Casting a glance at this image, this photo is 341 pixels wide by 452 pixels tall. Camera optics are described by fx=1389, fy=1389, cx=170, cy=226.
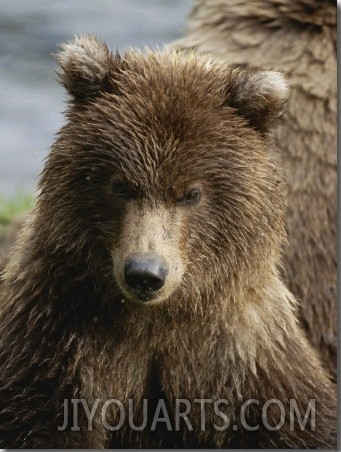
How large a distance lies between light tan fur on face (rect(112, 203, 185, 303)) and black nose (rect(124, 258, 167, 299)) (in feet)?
0.11

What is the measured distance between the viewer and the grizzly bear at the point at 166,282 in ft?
17.0

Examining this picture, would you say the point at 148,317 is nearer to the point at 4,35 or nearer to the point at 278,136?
the point at 278,136

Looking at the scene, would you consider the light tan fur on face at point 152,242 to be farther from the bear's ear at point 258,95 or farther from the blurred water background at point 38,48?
the blurred water background at point 38,48

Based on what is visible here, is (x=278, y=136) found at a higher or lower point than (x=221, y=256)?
higher

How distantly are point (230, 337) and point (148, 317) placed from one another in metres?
0.37

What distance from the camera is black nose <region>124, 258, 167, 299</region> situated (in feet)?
15.8

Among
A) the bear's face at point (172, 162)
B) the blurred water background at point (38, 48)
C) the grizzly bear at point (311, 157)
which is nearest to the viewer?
the bear's face at point (172, 162)

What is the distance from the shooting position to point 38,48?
10359mm

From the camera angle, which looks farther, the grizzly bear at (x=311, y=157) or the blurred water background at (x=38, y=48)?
the blurred water background at (x=38, y=48)

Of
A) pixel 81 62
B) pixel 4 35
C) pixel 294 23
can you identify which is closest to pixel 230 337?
pixel 81 62

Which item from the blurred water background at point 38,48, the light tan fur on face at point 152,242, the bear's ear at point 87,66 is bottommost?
the light tan fur on face at point 152,242

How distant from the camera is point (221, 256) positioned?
5.32 metres

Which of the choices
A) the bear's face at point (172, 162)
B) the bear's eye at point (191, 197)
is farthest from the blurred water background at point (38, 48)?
the bear's eye at point (191, 197)

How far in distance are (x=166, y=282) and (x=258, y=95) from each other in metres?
0.88
